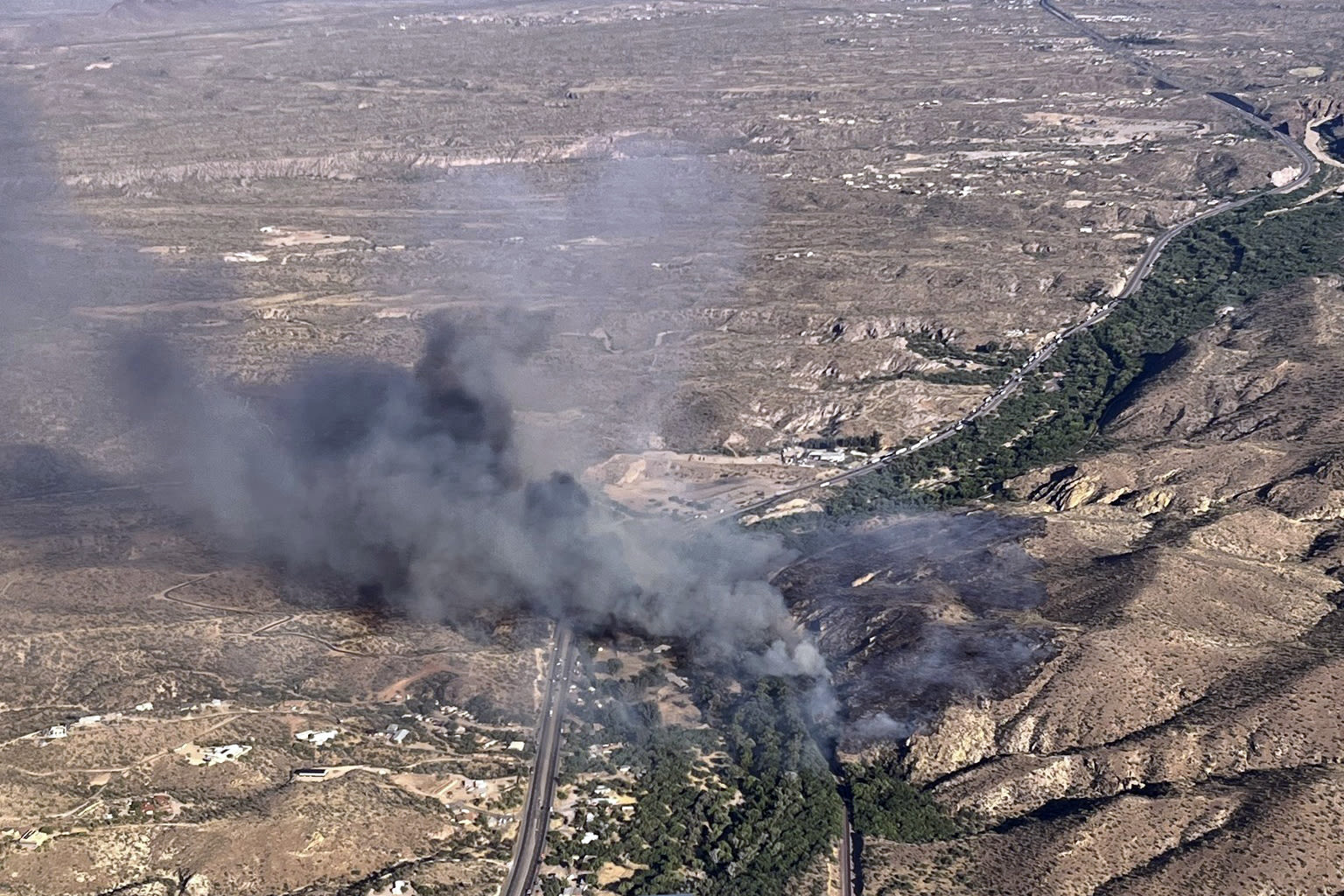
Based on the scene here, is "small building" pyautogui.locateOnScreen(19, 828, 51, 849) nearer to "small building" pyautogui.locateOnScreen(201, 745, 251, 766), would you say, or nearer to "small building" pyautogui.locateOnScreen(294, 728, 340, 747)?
"small building" pyautogui.locateOnScreen(201, 745, 251, 766)

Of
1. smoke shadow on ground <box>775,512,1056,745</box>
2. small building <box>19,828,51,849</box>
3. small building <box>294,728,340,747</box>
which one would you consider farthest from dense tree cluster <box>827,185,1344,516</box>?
small building <box>19,828,51,849</box>

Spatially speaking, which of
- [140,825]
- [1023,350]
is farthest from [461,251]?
[140,825]

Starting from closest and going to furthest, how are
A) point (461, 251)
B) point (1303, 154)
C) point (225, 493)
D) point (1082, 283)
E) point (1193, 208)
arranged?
point (225, 493)
point (1082, 283)
point (461, 251)
point (1193, 208)
point (1303, 154)

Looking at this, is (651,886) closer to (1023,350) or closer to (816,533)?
(816,533)

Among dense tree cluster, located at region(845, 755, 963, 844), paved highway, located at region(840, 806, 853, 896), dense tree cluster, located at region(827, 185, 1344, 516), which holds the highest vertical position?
dense tree cluster, located at region(827, 185, 1344, 516)

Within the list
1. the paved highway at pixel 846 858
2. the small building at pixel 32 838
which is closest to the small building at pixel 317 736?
the small building at pixel 32 838

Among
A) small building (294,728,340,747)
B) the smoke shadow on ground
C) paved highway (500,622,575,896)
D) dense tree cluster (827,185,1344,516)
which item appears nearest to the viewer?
paved highway (500,622,575,896)
